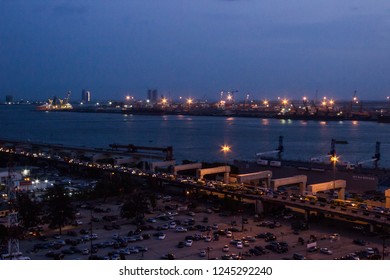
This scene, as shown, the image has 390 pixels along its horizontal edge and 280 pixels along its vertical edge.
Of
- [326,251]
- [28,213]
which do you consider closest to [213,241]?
[326,251]

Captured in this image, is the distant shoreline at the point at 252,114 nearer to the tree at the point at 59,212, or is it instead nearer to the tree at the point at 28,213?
the tree at the point at 59,212

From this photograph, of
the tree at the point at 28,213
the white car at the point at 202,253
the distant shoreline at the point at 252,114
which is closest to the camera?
the white car at the point at 202,253

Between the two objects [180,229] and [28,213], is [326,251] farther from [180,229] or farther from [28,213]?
[28,213]

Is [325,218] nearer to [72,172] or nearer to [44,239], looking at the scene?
[44,239]

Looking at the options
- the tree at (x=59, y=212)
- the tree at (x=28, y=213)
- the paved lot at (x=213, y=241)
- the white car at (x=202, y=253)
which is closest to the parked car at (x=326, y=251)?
the paved lot at (x=213, y=241)

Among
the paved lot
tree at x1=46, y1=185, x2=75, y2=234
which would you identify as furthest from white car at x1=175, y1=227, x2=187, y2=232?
tree at x1=46, y1=185, x2=75, y2=234

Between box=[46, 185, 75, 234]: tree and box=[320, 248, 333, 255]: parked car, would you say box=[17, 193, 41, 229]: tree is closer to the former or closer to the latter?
box=[46, 185, 75, 234]: tree

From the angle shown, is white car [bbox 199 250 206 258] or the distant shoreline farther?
the distant shoreline

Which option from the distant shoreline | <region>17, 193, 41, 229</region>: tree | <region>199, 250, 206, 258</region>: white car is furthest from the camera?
the distant shoreline

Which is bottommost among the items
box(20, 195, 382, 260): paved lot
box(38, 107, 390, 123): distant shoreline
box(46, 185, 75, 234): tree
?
box(20, 195, 382, 260): paved lot
